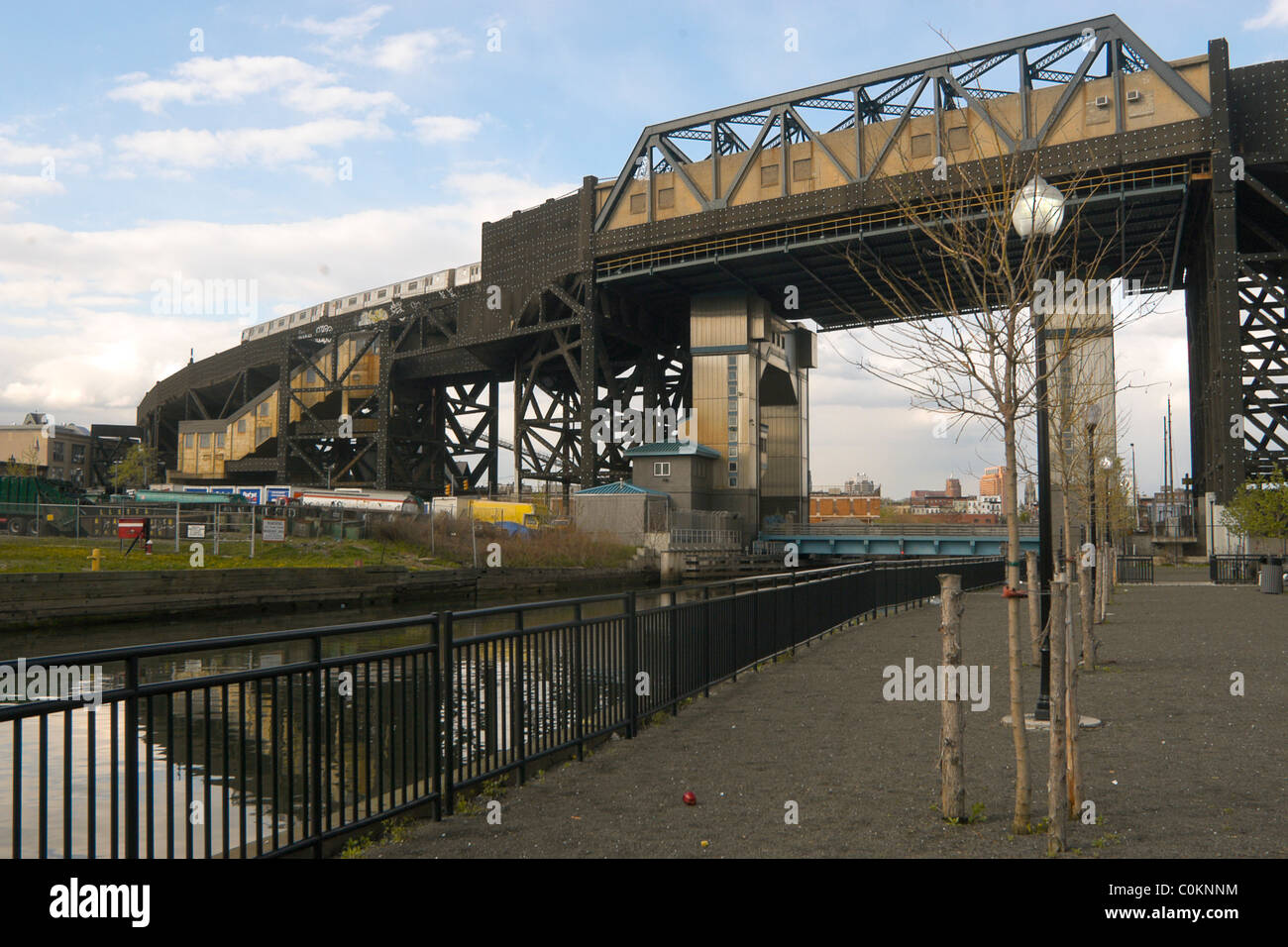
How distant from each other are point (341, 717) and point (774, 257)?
55.9 meters

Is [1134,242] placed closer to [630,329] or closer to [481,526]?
[630,329]

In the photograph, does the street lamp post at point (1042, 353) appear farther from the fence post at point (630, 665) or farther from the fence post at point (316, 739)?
the fence post at point (316, 739)

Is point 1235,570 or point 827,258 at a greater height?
point 827,258

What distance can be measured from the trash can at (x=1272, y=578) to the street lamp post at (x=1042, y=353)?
2594cm

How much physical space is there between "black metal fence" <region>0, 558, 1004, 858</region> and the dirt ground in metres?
0.37

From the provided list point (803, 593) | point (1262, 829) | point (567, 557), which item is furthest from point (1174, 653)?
point (567, 557)

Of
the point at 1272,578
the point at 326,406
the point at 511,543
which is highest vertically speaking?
the point at 326,406

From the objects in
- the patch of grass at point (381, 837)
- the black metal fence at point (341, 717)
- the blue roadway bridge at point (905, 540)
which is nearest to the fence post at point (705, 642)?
the black metal fence at point (341, 717)

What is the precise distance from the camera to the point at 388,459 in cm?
8219

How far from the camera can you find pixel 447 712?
275 inches

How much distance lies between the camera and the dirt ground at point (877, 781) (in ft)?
20.2

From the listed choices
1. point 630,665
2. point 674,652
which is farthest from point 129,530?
point 630,665

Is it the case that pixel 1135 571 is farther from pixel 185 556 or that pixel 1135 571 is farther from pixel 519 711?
pixel 519 711
